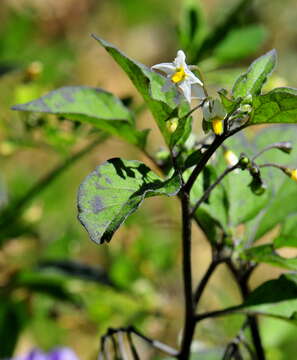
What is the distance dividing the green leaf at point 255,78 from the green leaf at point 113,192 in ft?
0.50

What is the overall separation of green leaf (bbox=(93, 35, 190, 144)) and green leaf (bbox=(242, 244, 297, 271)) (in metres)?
0.23

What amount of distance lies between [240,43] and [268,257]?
32.0 inches

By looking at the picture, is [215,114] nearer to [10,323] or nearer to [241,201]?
[241,201]

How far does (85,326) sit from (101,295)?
0.50 feet

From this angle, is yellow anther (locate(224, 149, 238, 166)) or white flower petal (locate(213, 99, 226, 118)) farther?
yellow anther (locate(224, 149, 238, 166))

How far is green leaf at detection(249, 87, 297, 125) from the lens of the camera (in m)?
0.80

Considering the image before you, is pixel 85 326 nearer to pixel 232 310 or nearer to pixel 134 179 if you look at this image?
pixel 232 310

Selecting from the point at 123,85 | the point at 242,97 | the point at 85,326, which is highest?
the point at 123,85

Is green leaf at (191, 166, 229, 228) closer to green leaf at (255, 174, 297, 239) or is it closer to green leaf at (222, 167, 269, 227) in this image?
green leaf at (222, 167, 269, 227)

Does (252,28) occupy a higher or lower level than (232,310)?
higher

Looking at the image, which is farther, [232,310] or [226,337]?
[226,337]

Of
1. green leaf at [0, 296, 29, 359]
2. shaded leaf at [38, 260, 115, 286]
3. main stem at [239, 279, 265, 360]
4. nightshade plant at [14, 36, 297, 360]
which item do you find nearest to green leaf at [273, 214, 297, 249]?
nightshade plant at [14, 36, 297, 360]

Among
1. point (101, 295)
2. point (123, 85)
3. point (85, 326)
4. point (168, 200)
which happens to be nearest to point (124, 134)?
point (101, 295)

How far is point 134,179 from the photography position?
2.81 ft
